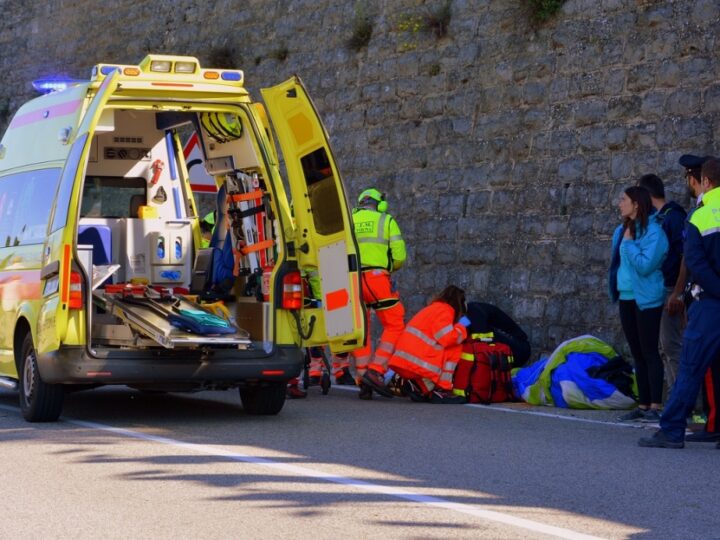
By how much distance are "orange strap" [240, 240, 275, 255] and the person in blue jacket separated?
2751mm

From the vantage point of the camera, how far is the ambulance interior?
1038cm

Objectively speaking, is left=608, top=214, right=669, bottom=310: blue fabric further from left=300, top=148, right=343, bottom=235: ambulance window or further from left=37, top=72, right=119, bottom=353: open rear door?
left=37, top=72, right=119, bottom=353: open rear door

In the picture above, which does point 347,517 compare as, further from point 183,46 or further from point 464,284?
point 183,46

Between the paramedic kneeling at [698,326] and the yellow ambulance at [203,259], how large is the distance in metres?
2.37

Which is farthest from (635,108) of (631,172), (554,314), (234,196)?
(234,196)

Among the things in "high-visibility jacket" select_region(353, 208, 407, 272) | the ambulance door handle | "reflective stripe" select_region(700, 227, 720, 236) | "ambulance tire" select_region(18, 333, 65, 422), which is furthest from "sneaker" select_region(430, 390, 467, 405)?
the ambulance door handle

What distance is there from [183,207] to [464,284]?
11.5 ft

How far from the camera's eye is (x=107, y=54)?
2145cm

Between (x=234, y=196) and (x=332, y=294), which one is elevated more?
(x=234, y=196)

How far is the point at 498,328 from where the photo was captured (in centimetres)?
1297

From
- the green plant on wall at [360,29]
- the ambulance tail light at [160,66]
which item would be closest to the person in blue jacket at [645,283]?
the ambulance tail light at [160,66]

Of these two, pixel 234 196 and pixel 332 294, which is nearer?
pixel 332 294

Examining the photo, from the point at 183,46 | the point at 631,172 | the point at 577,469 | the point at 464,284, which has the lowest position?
the point at 577,469

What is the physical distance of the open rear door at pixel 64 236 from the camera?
29.7 ft
